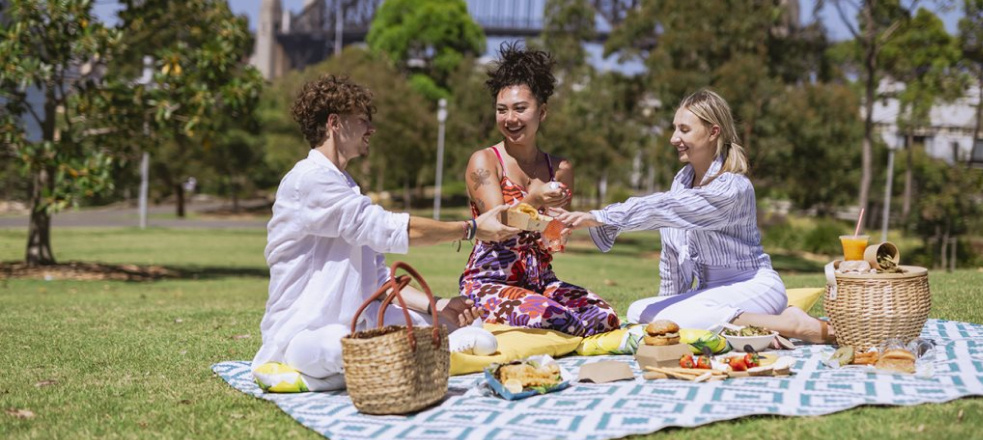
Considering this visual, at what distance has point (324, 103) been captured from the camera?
5301 mm

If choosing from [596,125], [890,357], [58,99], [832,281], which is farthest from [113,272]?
[596,125]

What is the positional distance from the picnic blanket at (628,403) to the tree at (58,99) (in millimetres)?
10417

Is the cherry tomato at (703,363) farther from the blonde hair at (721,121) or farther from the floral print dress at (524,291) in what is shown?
→ the blonde hair at (721,121)

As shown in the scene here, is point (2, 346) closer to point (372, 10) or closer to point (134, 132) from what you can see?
point (134, 132)

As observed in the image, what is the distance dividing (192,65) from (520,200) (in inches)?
449

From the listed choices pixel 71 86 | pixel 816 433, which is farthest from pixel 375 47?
pixel 816 433

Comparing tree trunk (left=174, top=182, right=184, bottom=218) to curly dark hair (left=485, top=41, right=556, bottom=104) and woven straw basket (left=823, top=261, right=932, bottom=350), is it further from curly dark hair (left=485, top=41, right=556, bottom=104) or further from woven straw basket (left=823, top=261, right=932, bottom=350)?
woven straw basket (left=823, top=261, right=932, bottom=350)

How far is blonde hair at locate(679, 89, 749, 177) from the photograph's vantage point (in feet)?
21.5

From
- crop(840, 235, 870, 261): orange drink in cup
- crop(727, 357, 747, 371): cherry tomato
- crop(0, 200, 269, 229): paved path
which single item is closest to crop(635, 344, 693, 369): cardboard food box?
crop(727, 357, 747, 371): cherry tomato

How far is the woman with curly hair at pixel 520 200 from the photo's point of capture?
6.46 meters

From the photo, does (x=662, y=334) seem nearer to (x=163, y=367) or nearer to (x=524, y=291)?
(x=524, y=291)

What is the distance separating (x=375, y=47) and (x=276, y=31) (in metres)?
44.4

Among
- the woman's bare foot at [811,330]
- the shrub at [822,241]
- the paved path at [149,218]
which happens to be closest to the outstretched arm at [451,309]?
the woman's bare foot at [811,330]

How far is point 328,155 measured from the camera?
211 inches
